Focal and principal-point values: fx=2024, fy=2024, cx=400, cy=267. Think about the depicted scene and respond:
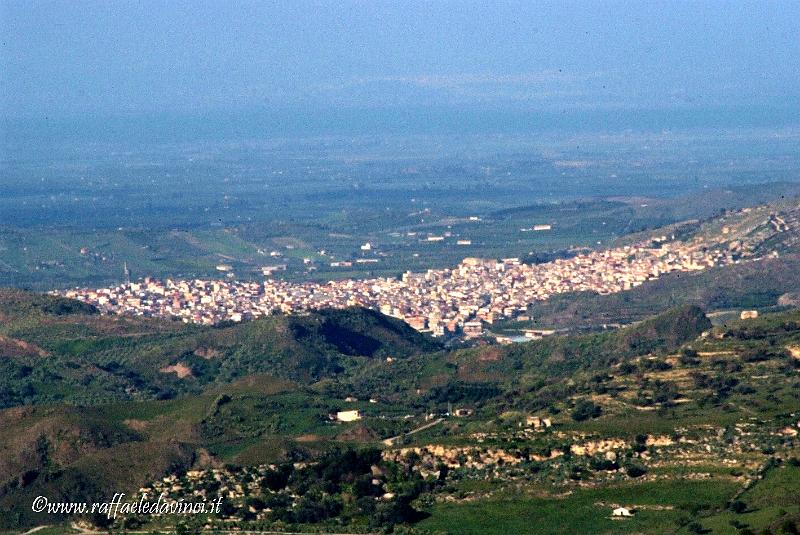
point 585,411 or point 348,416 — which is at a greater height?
point 585,411

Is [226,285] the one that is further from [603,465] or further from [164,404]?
[603,465]

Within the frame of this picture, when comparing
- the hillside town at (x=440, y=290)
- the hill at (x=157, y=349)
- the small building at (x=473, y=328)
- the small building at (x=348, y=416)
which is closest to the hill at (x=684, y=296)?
the small building at (x=473, y=328)

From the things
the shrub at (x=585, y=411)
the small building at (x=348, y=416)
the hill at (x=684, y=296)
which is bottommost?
the hill at (x=684, y=296)

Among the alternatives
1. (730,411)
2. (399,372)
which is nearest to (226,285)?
(399,372)

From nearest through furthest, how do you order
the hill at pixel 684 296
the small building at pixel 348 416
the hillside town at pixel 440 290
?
the small building at pixel 348 416, the hill at pixel 684 296, the hillside town at pixel 440 290

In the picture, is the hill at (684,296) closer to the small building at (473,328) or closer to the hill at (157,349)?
the small building at (473,328)

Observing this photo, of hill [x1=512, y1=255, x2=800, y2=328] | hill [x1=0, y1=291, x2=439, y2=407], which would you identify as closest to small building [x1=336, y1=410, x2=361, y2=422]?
hill [x1=0, y1=291, x2=439, y2=407]

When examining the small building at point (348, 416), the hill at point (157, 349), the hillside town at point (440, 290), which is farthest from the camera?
the hillside town at point (440, 290)

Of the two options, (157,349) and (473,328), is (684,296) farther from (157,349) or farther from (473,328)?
(157,349)

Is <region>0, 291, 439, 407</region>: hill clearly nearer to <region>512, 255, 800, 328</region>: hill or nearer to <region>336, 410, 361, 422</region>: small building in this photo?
<region>512, 255, 800, 328</region>: hill

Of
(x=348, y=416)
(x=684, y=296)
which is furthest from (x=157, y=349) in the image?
(x=684, y=296)
